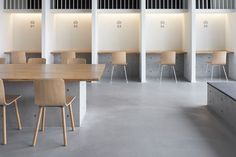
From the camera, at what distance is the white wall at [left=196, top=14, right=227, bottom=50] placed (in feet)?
35.8

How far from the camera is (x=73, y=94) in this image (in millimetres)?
4938

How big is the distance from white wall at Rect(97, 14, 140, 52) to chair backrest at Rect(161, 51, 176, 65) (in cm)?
148

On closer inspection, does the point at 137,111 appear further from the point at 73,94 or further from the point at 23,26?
the point at 23,26

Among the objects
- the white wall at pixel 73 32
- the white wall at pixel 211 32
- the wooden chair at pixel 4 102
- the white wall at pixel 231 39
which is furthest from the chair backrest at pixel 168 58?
the wooden chair at pixel 4 102

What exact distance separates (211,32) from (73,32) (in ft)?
14.6

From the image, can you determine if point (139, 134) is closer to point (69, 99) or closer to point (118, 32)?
point (69, 99)

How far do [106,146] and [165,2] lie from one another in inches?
293

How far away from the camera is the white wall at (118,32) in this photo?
11.1 meters

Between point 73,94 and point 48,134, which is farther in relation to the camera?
point 73,94

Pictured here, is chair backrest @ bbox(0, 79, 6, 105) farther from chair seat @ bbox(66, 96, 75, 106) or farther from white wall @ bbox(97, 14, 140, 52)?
white wall @ bbox(97, 14, 140, 52)

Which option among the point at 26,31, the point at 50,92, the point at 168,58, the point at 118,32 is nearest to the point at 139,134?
the point at 50,92

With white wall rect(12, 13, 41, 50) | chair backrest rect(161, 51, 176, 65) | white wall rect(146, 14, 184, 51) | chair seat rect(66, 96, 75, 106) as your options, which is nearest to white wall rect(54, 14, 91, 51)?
white wall rect(12, 13, 41, 50)

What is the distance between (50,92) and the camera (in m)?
4.09

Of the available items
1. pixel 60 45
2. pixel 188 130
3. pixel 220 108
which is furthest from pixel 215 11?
pixel 188 130
